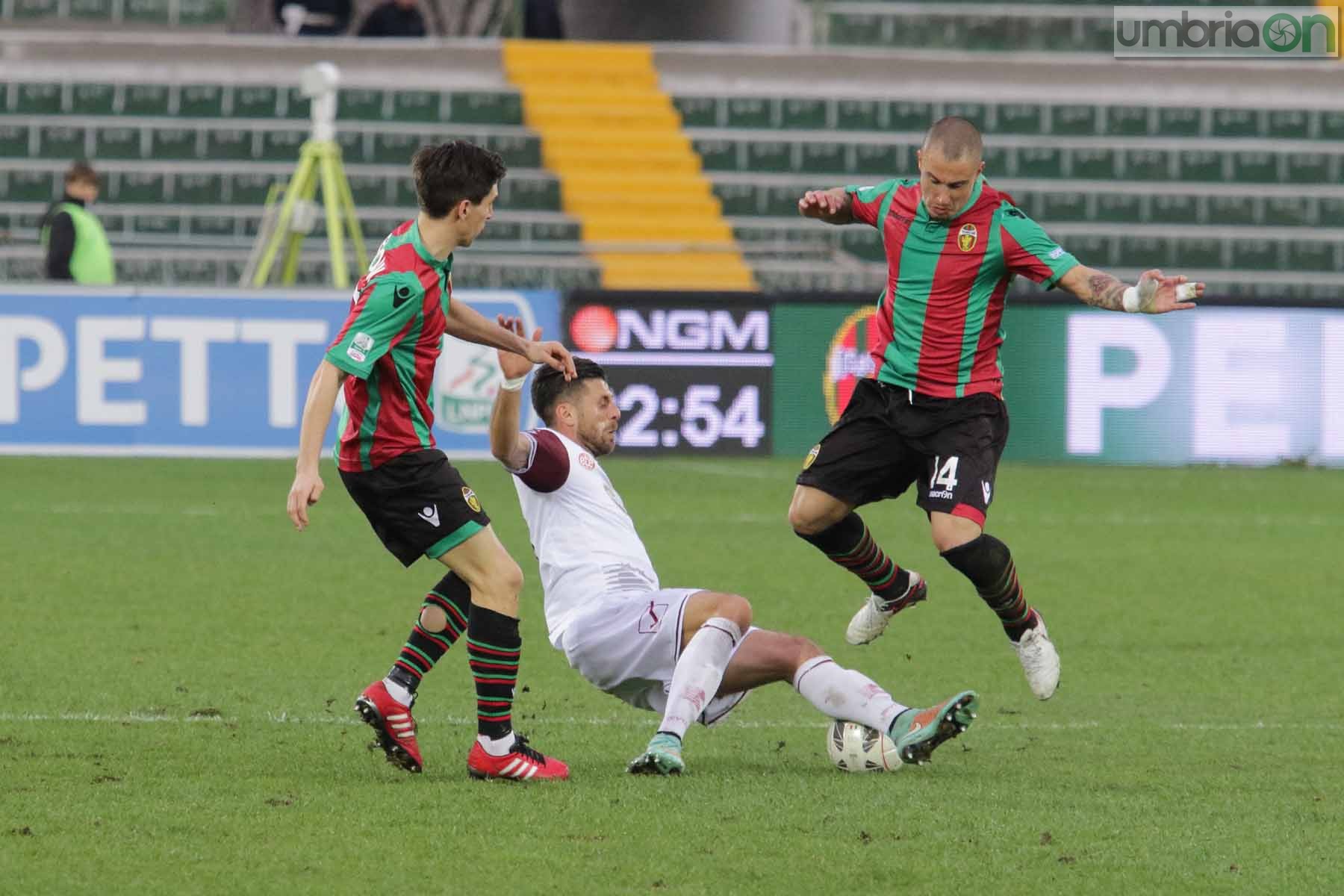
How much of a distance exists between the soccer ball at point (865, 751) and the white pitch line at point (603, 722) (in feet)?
2.82

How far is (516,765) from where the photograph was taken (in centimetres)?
518

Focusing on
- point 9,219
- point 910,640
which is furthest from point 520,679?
point 9,219

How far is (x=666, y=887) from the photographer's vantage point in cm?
405

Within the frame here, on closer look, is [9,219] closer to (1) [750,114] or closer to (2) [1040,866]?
(1) [750,114]

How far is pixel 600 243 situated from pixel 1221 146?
7.49m

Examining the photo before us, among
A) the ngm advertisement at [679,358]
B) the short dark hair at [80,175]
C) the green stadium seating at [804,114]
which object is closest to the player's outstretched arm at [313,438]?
the ngm advertisement at [679,358]

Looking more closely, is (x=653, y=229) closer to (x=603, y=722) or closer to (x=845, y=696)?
(x=603, y=722)

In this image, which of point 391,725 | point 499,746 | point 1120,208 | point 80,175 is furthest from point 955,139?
→ point 1120,208

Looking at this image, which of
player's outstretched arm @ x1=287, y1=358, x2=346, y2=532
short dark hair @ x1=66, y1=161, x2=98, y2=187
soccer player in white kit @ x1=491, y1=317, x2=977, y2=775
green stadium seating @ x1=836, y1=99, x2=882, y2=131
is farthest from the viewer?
green stadium seating @ x1=836, y1=99, x2=882, y2=131

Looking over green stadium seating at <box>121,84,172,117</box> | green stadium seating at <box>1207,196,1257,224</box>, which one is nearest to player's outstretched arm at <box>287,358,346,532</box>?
green stadium seating at <box>121,84,172,117</box>

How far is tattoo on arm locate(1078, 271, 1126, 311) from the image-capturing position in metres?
5.90

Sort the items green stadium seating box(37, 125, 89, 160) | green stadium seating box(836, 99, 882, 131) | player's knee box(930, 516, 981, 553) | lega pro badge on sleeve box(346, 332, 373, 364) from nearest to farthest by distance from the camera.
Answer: lega pro badge on sleeve box(346, 332, 373, 364) < player's knee box(930, 516, 981, 553) < green stadium seating box(37, 125, 89, 160) < green stadium seating box(836, 99, 882, 131)

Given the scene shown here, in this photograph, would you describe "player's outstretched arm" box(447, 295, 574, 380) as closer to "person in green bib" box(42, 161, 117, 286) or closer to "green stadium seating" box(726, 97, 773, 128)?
"person in green bib" box(42, 161, 117, 286)

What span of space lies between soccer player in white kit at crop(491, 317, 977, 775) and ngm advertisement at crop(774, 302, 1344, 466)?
10.6 metres
